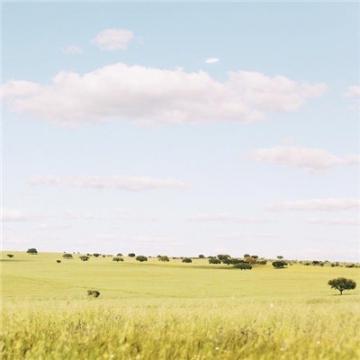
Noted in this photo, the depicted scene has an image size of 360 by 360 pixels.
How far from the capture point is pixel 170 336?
35.3 feet

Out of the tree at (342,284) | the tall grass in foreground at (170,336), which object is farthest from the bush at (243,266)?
the tall grass in foreground at (170,336)

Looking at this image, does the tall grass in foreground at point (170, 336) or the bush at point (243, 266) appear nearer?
the tall grass in foreground at point (170, 336)

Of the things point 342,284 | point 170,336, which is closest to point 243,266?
point 342,284

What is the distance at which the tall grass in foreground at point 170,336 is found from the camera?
10156 mm

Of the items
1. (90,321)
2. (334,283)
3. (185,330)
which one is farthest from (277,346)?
(334,283)

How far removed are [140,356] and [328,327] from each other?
430cm

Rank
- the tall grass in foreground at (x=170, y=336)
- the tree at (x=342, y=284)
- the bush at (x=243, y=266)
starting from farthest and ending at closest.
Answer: the bush at (x=243, y=266)
the tree at (x=342, y=284)
the tall grass in foreground at (x=170, y=336)

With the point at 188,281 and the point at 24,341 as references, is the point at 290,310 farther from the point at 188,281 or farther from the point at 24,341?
the point at 188,281

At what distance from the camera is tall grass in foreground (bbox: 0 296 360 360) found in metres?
10.2

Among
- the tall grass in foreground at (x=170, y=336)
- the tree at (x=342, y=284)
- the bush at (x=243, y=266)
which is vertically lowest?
the bush at (x=243, y=266)

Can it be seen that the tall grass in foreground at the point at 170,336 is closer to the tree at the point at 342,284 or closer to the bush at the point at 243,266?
the tree at the point at 342,284

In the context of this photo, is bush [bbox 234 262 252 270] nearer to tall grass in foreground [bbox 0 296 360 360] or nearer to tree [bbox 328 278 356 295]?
tree [bbox 328 278 356 295]

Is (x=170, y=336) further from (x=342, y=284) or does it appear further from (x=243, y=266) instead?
(x=243, y=266)

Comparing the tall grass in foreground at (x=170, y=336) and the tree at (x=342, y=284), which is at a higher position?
the tall grass in foreground at (x=170, y=336)
